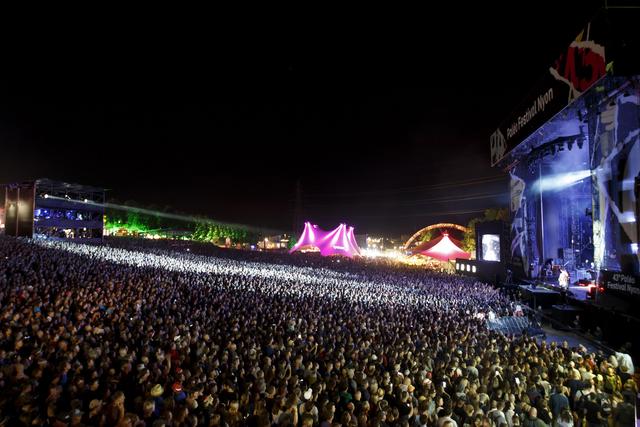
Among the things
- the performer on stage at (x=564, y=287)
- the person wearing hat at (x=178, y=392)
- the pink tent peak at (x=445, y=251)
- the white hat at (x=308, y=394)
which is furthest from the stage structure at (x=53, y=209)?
the performer on stage at (x=564, y=287)

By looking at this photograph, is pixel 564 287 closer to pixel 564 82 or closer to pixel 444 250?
pixel 564 82

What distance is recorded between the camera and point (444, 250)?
27953 mm

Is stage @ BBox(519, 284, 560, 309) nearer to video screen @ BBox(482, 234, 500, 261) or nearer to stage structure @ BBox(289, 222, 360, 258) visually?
video screen @ BBox(482, 234, 500, 261)

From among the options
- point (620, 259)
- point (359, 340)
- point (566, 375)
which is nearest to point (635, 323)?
point (620, 259)

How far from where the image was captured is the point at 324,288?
14.9 m

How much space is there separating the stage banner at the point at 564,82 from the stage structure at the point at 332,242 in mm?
17991

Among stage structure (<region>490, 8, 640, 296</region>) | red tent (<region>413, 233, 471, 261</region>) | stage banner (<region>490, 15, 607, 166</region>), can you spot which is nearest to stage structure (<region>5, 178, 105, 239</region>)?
red tent (<region>413, 233, 471, 261</region>)

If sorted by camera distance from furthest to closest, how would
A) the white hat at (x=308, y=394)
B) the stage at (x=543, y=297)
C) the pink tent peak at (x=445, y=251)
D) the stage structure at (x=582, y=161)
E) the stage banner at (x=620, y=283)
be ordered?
1. the pink tent peak at (x=445, y=251)
2. the stage at (x=543, y=297)
3. the stage structure at (x=582, y=161)
4. the stage banner at (x=620, y=283)
5. the white hat at (x=308, y=394)

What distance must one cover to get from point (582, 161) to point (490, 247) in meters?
6.38

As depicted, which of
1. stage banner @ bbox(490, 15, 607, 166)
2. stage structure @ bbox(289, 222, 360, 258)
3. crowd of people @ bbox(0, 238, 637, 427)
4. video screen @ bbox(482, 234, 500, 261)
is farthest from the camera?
stage structure @ bbox(289, 222, 360, 258)

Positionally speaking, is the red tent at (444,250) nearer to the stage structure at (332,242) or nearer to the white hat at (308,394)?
the stage structure at (332,242)

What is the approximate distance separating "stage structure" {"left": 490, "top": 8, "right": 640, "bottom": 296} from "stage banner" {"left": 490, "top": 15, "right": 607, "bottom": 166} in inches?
1.3

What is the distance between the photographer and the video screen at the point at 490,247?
2047cm

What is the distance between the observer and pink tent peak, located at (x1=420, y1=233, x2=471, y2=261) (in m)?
27.7
